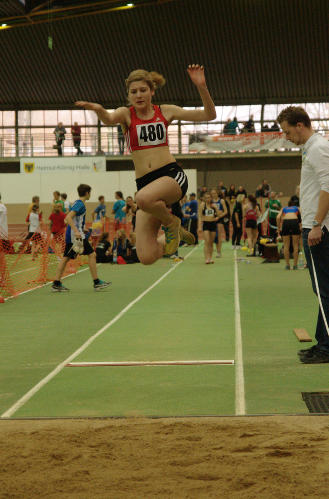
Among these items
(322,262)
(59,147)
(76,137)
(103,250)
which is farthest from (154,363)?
(76,137)

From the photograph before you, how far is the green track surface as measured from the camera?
5.26 m

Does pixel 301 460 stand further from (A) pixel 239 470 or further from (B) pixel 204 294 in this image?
(B) pixel 204 294

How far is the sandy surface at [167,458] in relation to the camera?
11.3ft

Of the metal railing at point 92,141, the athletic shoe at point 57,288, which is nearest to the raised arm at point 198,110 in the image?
the athletic shoe at point 57,288

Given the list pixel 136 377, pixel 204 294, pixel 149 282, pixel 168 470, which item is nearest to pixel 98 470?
pixel 168 470

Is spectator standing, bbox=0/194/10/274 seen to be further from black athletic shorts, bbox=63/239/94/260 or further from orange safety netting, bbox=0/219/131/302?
black athletic shorts, bbox=63/239/94/260

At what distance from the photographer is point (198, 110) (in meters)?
5.50

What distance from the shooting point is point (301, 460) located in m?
3.82

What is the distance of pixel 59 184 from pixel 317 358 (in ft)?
81.2

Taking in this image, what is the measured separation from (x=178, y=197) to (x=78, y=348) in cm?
269

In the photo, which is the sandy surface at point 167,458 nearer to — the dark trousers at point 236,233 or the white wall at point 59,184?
the dark trousers at point 236,233

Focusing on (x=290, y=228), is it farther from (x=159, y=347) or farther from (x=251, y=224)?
(x=159, y=347)

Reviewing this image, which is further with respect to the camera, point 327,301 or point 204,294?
point 204,294

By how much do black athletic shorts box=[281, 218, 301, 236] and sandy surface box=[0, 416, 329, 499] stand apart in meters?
11.3
